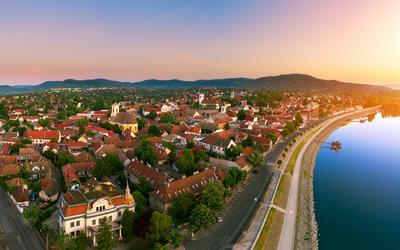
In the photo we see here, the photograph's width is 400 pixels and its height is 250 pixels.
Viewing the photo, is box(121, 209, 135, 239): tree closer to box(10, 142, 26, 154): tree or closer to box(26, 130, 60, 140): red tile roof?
box(10, 142, 26, 154): tree

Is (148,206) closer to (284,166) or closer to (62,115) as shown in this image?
(284,166)

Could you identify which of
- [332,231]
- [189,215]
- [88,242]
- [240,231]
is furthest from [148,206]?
[332,231]

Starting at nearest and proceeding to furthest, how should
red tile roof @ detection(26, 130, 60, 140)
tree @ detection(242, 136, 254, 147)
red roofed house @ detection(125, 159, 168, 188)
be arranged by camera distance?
red roofed house @ detection(125, 159, 168, 188) < tree @ detection(242, 136, 254, 147) < red tile roof @ detection(26, 130, 60, 140)

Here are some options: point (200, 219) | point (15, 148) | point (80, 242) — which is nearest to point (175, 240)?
point (200, 219)

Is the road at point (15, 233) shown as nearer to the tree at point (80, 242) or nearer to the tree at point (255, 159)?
the tree at point (80, 242)

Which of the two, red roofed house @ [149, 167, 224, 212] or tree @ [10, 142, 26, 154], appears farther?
tree @ [10, 142, 26, 154]

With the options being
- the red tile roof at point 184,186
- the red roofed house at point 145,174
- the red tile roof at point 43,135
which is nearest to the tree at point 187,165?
the red tile roof at point 184,186

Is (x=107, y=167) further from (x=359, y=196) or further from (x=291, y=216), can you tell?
(x=359, y=196)

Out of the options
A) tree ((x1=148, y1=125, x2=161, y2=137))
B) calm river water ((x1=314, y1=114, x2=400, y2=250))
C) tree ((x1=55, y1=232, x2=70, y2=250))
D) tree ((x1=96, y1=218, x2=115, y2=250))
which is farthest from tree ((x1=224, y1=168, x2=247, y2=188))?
tree ((x1=148, y1=125, x2=161, y2=137))
